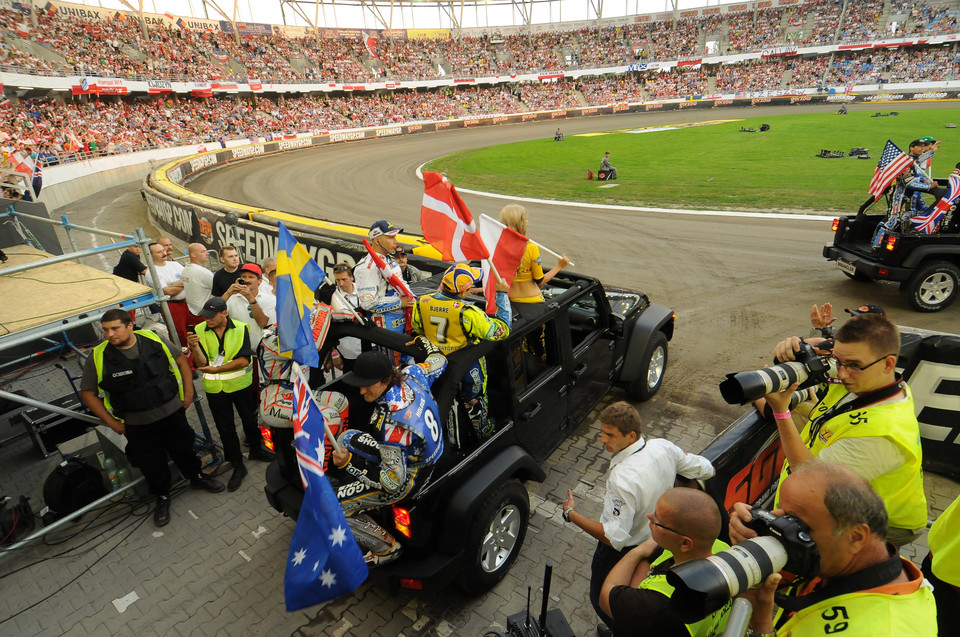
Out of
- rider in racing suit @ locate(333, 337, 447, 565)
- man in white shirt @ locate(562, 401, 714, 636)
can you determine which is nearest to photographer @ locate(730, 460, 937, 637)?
man in white shirt @ locate(562, 401, 714, 636)

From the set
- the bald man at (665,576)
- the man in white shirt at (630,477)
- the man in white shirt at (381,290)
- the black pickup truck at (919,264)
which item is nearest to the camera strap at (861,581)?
the bald man at (665,576)

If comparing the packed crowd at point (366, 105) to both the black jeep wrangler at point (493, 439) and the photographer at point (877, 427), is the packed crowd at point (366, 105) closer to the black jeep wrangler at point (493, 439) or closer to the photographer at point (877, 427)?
the black jeep wrangler at point (493, 439)

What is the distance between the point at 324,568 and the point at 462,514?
112 centimetres

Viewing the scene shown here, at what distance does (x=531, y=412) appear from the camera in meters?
4.18

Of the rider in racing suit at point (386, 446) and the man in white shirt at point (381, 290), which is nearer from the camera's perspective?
the rider in racing suit at point (386, 446)

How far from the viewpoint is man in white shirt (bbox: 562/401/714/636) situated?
8.70ft

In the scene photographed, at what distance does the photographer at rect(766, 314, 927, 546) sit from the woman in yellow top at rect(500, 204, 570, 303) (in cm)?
259

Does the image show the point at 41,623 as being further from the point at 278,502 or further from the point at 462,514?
the point at 462,514

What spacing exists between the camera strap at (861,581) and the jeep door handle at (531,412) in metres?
2.52

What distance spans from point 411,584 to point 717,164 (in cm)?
2368

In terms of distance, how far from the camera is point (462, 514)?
327 centimetres

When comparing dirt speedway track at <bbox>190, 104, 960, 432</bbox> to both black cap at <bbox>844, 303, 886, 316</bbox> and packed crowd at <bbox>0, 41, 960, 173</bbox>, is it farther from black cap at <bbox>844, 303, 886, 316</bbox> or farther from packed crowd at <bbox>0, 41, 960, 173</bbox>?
packed crowd at <bbox>0, 41, 960, 173</bbox>

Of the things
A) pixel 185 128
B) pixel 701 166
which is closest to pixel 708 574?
pixel 701 166

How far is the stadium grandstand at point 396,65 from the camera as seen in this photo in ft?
109
